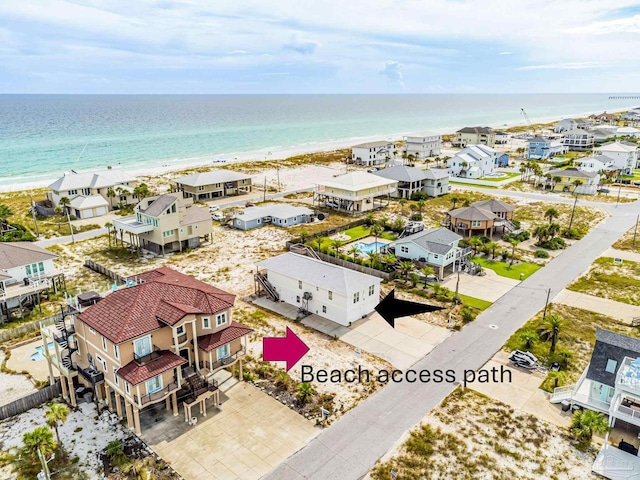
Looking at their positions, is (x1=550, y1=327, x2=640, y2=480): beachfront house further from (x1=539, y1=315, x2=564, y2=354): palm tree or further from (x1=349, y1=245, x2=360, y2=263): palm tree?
(x1=349, y1=245, x2=360, y2=263): palm tree

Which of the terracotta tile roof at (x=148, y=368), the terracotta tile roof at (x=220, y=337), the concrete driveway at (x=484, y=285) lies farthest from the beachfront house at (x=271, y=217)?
the terracotta tile roof at (x=148, y=368)

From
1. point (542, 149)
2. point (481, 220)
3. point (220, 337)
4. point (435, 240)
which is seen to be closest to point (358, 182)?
point (481, 220)

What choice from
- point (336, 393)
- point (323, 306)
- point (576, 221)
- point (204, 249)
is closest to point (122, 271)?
point (204, 249)

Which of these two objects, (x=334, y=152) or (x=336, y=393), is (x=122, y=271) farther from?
(x=334, y=152)

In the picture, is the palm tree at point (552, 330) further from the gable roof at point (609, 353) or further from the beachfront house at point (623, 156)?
the beachfront house at point (623, 156)

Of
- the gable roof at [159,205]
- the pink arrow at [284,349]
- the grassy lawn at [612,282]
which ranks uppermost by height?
the gable roof at [159,205]

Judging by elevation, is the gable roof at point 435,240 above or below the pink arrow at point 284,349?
above
